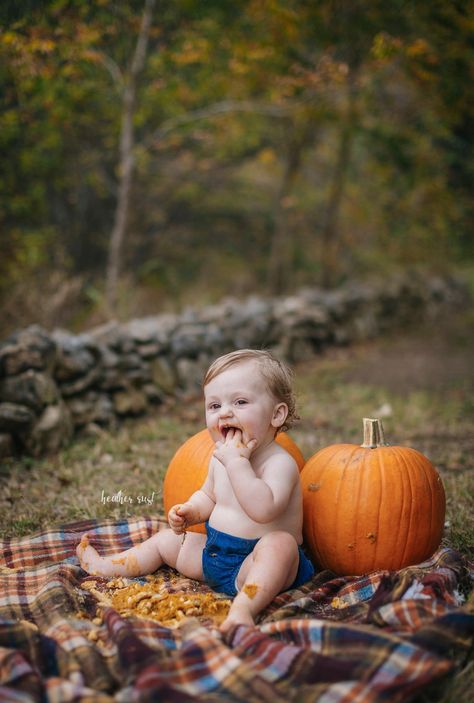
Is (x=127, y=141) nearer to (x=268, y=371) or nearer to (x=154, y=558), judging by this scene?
(x=268, y=371)

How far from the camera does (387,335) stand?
12078mm

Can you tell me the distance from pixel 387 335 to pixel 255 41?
5.68 m

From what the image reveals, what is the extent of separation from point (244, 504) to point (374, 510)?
25.3 inches

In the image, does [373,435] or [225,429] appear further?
[373,435]

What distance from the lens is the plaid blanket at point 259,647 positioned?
5.90 ft

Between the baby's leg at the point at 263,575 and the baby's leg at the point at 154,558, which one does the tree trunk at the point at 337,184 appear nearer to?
the baby's leg at the point at 154,558

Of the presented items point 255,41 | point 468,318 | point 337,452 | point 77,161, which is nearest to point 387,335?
point 468,318

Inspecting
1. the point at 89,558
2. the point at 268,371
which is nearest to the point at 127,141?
the point at 268,371

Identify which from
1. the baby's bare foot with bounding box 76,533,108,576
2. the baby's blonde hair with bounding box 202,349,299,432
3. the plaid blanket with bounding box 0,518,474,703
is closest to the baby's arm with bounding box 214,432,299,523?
the baby's blonde hair with bounding box 202,349,299,432

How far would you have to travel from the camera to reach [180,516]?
2623 millimetres

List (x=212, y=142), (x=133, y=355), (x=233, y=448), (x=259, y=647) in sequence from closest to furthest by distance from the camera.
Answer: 1. (x=259, y=647)
2. (x=233, y=448)
3. (x=133, y=355)
4. (x=212, y=142)

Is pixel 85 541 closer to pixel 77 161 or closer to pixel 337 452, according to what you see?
pixel 337 452

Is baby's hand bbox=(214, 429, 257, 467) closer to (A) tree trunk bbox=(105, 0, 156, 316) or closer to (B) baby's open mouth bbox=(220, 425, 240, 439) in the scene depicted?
(B) baby's open mouth bbox=(220, 425, 240, 439)

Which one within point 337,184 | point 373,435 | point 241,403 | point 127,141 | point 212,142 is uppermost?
point 212,142
